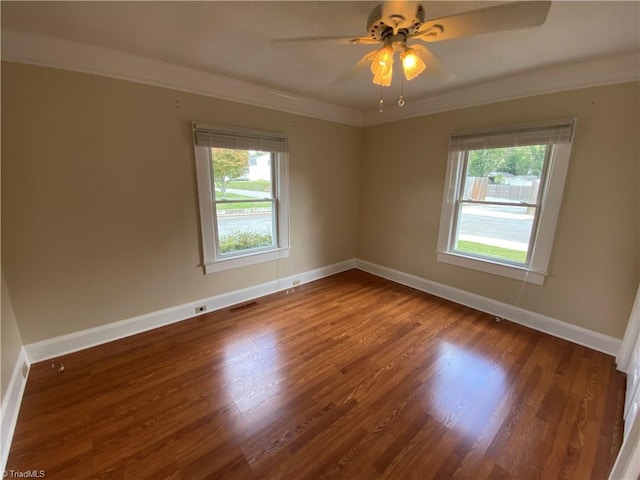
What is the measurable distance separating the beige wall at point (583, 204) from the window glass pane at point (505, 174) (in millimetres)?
249

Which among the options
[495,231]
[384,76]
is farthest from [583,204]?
[384,76]

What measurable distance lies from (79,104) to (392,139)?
3213 mm

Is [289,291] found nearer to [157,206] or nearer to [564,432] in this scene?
[157,206]

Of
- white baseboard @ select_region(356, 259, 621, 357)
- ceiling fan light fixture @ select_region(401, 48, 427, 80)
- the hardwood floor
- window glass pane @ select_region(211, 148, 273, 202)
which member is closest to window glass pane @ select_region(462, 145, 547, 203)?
white baseboard @ select_region(356, 259, 621, 357)

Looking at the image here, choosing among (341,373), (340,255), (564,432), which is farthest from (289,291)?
(564,432)

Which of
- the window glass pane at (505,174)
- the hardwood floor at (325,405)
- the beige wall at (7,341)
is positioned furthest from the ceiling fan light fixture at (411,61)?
the beige wall at (7,341)

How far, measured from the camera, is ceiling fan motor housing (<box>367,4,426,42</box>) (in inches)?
50.9

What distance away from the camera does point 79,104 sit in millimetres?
2018

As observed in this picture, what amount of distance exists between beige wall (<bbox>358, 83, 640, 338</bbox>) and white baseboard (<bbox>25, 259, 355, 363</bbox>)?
2239 mm

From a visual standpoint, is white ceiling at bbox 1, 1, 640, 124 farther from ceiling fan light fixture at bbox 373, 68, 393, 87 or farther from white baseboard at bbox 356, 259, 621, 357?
white baseboard at bbox 356, 259, 621, 357

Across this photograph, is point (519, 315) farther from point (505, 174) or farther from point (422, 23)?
point (422, 23)

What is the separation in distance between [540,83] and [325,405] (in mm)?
3176

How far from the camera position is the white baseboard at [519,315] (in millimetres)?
2322

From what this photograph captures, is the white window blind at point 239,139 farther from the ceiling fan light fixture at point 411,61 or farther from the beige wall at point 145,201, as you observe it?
the ceiling fan light fixture at point 411,61
